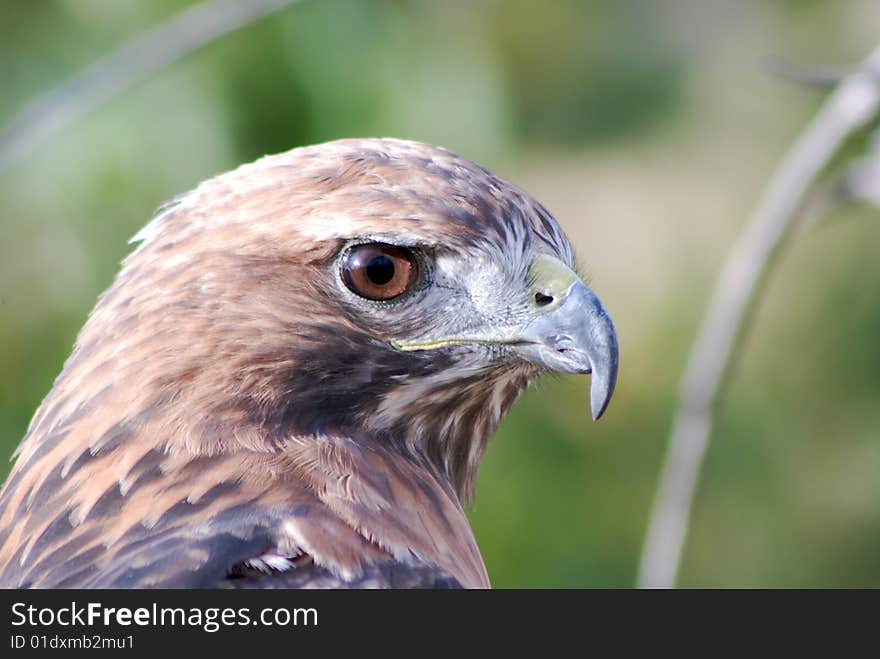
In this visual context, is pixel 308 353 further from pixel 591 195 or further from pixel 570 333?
pixel 591 195

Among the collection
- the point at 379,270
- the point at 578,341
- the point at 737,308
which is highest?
the point at 737,308

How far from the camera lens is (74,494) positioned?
257cm

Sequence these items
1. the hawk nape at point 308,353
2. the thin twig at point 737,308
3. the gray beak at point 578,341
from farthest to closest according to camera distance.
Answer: the thin twig at point 737,308, the gray beak at point 578,341, the hawk nape at point 308,353

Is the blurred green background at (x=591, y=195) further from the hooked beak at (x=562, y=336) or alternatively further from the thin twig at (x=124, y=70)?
the hooked beak at (x=562, y=336)

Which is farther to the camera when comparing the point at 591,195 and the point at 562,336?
the point at 591,195

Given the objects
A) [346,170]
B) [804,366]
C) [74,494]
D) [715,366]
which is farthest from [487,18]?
[74,494]

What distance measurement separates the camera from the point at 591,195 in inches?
348

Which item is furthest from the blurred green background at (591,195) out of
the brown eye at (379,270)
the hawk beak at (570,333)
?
the brown eye at (379,270)

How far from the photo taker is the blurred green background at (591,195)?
214 inches

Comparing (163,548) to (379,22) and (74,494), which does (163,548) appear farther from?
(379,22)

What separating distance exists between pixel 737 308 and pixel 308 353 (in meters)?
1.20

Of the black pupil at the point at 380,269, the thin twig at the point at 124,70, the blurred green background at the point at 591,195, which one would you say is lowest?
the black pupil at the point at 380,269

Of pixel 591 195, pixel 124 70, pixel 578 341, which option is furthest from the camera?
pixel 591 195

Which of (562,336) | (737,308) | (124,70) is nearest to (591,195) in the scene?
(124,70)
